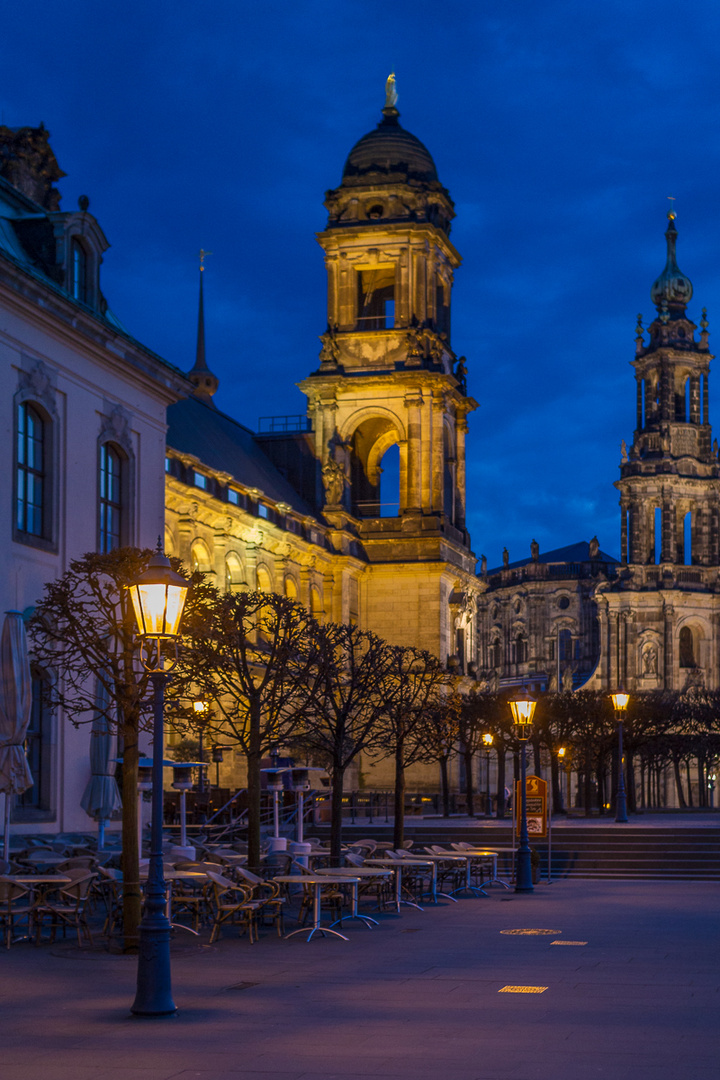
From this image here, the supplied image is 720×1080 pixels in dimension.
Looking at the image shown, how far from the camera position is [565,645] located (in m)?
121

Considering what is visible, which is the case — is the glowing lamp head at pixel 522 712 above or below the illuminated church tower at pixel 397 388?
below

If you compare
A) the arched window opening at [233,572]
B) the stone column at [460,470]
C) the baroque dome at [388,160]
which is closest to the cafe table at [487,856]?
the arched window opening at [233,572]

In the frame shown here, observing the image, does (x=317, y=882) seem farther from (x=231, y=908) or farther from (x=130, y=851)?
(x=130, y=851)

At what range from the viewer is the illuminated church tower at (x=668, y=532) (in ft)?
329

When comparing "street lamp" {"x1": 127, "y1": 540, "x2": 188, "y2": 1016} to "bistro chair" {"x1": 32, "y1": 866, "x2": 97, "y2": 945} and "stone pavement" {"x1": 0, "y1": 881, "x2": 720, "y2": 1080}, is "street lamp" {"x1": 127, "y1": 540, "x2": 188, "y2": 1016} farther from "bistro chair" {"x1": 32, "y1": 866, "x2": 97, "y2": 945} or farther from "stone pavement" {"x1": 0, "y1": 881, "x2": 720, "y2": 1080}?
"bistro chair" {"x1": 32, "y1": 866, "x2": 97, "y2": 945}

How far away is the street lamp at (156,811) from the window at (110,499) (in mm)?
15736

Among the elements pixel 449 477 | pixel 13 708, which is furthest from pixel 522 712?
pixel 449 477

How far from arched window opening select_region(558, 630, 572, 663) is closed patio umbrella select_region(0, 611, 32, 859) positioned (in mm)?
100187

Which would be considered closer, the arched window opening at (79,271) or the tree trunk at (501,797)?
the arched window opening at (79,271)

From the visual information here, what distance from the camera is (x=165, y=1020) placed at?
13.1 m

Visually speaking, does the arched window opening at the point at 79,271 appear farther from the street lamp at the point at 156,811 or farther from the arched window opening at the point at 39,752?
the street lamp at the point at 156,811

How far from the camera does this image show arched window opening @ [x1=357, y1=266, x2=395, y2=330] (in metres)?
71.9

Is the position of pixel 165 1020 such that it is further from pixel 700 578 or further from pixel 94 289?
pixel 700 578

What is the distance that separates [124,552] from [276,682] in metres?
6.80
